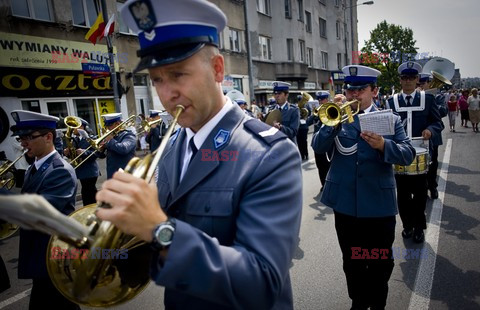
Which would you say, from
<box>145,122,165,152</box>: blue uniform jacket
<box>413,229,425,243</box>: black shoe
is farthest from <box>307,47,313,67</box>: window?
<box>413,229,425,243</box>: black shoe

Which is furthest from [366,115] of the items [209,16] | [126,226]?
[126,226]

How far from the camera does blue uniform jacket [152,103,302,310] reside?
0.98m

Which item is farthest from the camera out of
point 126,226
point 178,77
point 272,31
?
point 272,31

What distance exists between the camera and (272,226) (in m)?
1.09

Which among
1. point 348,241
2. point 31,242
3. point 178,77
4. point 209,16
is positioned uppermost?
point 209,16

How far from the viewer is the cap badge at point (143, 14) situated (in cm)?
127

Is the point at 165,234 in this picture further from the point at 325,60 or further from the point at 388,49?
the point at 388,49

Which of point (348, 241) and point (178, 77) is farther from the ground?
point (178, 77)

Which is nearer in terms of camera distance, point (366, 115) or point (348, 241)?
point (366, 115)

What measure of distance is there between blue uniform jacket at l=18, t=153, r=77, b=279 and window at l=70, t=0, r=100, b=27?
13.2 m

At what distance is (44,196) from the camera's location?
2.67 meters

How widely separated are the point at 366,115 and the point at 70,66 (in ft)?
44.8

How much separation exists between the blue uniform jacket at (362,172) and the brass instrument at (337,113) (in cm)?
7

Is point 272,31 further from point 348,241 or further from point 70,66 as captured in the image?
point 348,241
